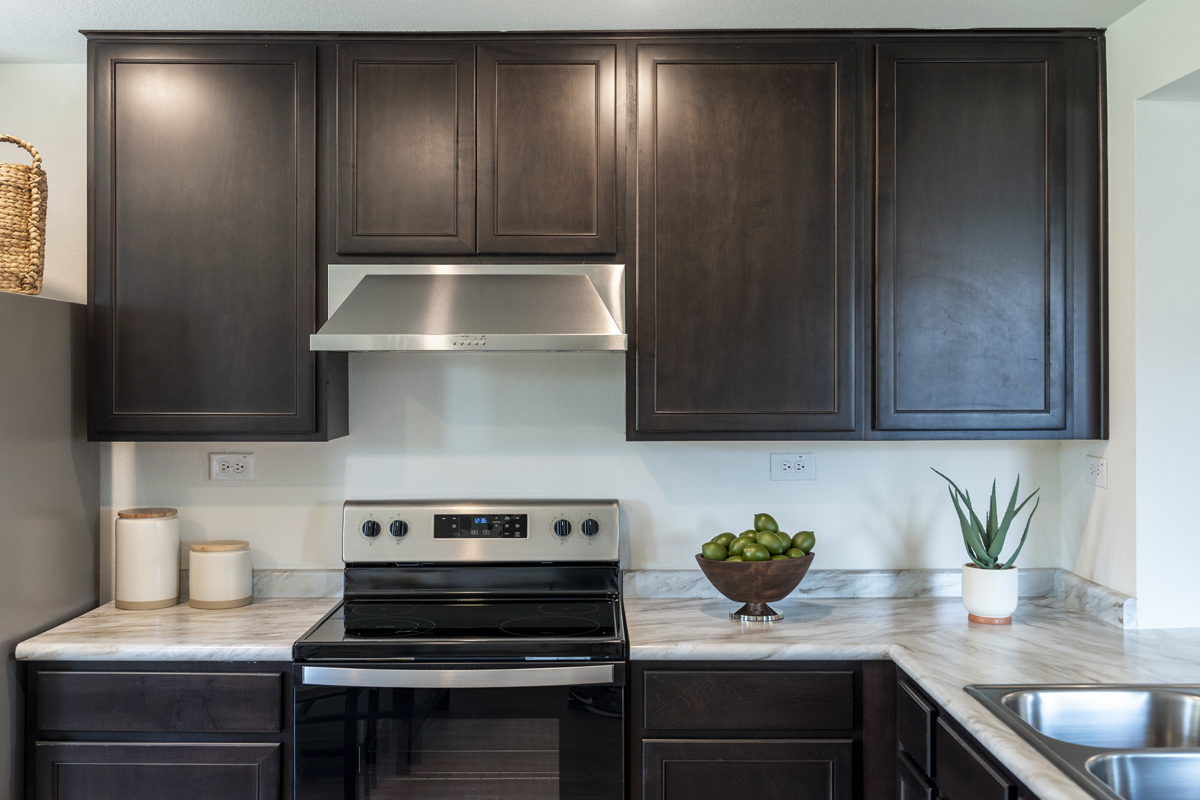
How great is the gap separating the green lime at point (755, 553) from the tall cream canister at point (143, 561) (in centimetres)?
158

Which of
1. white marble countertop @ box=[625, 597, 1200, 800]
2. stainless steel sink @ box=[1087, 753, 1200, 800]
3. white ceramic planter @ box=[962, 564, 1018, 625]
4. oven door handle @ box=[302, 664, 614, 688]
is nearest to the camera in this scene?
stainless steel sink @ box=[1087, 753, 1200, 800]

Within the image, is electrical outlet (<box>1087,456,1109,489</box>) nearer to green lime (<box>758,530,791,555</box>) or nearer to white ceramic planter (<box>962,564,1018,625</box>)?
white ceramic planter (<box>962,564,1018,625</box>)

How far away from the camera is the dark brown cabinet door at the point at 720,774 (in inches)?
79.1

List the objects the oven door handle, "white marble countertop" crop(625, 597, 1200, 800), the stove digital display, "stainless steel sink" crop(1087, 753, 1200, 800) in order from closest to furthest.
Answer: "stainless steel sink" crop(1087, 753, 1200, 800)
"white marble countertop" crop(625, 597, 1200, 800)
the oven door handle
the stove digital display

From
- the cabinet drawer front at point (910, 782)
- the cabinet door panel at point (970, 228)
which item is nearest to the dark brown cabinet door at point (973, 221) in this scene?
the cabinet door panel at point (970, 228)

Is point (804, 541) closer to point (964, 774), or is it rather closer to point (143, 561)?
point (964, 774)

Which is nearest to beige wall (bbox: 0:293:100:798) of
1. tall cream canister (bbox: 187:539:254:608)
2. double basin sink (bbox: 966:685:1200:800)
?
tall cream canister (bbox: 187:539:254:608)

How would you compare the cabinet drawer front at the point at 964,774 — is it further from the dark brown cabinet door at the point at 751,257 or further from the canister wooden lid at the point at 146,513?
the canister wooden lid at the point at 146,513

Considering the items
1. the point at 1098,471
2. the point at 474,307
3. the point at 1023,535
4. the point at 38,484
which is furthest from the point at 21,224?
the point at 1098,471

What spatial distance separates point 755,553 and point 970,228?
3.34 ft

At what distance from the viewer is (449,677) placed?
198cm

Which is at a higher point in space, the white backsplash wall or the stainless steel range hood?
the stainless steel range hood

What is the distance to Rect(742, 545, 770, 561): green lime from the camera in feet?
7.15

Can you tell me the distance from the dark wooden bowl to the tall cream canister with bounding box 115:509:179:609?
1473 millimetres
